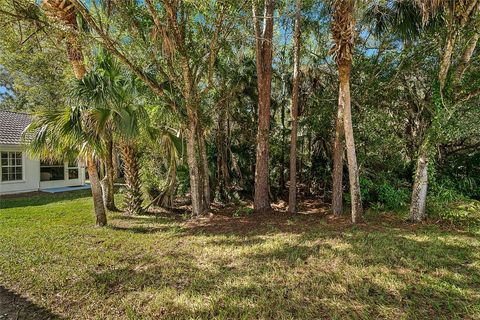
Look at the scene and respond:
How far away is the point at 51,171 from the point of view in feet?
44.8

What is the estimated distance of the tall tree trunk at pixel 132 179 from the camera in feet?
25.8

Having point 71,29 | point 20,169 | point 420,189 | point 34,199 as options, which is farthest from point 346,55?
point 20,169

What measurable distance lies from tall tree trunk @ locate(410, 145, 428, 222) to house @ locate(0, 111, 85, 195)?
12030 millimetres

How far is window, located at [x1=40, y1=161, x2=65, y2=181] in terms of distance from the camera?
13258 mm

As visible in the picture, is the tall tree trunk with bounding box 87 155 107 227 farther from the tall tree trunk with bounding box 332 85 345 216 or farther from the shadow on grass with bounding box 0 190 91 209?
the tall tree trunk with bounding box 332 85 345 216

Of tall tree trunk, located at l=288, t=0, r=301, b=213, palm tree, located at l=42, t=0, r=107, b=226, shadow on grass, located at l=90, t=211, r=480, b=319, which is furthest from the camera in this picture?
tall tree trunk, located at l=288, t=0, r=301, b=213

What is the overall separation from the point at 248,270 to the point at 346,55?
4.90 meters

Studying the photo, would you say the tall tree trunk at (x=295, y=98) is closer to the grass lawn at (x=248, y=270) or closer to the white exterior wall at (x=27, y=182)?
the grass lawn at (x=248, y=270)

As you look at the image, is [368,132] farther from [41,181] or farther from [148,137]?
[41,181]

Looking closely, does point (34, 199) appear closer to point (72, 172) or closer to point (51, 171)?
point (51, 171)

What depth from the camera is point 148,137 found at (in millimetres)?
7316

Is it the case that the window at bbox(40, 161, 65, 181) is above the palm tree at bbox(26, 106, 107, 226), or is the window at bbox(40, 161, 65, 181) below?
below

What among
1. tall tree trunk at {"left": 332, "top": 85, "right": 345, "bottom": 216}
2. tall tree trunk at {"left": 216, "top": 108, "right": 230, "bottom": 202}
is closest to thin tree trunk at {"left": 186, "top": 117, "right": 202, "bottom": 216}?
tall tree trunk at {"left": 216, "top": 108, "right": 230, "bottom": 202}

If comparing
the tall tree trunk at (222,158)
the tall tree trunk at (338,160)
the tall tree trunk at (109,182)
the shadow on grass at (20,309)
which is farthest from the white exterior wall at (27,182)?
the tall tree trunk at (338,160)
